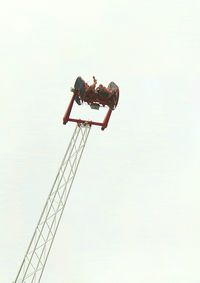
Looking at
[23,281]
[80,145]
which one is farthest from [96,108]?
[23,281]

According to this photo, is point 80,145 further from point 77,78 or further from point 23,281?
point 23,281

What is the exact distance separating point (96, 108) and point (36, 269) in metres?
29.4

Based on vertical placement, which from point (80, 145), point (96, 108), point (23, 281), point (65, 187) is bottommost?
point (23, 281)

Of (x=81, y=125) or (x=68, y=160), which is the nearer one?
(x=81, y=125)

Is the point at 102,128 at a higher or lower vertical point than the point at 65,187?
higher

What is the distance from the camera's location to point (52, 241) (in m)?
82.5

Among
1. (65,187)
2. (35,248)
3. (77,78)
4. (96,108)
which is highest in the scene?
(77,78)

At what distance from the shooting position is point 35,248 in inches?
3216

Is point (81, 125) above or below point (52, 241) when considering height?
above

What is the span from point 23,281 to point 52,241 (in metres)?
8.27

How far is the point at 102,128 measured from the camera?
8038 cm

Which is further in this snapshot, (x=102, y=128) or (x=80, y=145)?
(x=80, y=145)

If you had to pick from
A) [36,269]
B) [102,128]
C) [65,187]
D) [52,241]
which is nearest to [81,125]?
[102,128]

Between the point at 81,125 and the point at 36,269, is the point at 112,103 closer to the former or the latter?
the point at 81,125
